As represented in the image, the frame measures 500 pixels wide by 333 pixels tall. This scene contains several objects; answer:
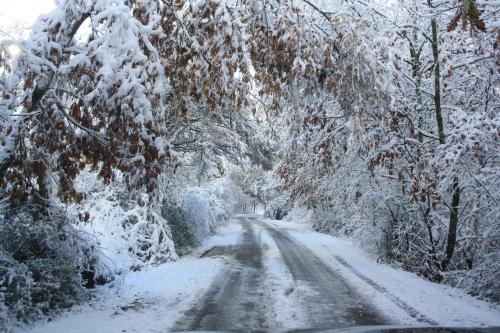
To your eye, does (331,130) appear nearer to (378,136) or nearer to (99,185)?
(378,136)

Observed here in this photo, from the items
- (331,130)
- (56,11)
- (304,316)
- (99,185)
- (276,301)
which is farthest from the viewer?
(99,185)

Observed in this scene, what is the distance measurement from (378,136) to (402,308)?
3.76 m

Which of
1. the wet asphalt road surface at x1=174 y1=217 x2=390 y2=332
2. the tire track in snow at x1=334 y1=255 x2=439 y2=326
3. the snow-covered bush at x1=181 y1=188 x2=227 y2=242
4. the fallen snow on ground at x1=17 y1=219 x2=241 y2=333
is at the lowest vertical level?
the fallen snow on ground at x1=17 y1=219 x2=241 y2=333

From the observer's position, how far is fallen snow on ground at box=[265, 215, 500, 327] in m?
7.10

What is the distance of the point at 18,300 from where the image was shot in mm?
6219

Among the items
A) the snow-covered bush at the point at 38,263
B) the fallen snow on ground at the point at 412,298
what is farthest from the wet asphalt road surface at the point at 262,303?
the snow-covered bush at the point at 38,263

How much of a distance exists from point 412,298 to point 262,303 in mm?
2916

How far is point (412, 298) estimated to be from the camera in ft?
28.2

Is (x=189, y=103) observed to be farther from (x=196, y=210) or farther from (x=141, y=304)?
(x=196, y=210)

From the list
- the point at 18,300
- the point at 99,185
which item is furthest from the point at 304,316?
the point at 99,185

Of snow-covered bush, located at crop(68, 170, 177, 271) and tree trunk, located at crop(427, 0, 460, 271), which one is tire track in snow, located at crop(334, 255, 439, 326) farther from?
snow-covered bush, located at crop(68, 170, 177, 271)

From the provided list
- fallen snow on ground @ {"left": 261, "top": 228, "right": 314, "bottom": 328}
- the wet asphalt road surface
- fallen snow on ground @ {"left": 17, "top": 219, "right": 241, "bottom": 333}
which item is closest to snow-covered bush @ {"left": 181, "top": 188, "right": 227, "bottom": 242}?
fallen snow on ground @ {"left": 261, "top": 228, "right": 314, "bottom": 328}

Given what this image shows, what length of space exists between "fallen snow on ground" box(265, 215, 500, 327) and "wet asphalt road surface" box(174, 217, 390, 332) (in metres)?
0.33

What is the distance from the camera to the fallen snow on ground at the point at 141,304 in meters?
6.64
